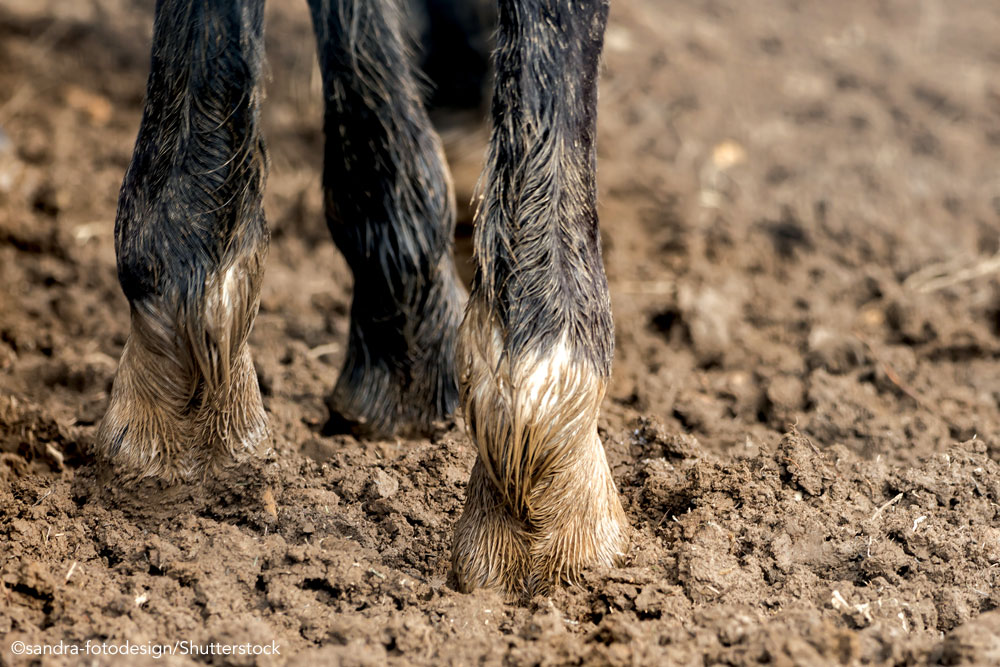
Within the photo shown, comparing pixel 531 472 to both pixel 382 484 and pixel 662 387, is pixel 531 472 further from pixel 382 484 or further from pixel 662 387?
pixel 662 387

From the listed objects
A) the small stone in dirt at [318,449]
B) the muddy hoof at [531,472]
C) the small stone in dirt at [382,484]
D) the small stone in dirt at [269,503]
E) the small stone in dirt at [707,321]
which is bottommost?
the small stone in dirt at [269,503]

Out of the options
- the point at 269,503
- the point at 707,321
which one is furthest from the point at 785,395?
the point at 269,503

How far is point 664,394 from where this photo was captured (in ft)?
10.6

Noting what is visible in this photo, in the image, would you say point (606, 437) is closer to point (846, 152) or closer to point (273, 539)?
point (273, 539)

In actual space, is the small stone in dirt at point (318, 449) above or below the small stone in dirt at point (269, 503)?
above

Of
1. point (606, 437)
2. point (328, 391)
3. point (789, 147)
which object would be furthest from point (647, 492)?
point (789, 147)

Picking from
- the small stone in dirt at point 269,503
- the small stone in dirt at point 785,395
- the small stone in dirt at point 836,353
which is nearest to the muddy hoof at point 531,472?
the small stone in dirt at point 269,503

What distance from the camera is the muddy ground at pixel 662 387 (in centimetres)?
214

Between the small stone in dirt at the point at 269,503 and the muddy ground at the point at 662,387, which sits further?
the small stone in dirt at the point at 269,503

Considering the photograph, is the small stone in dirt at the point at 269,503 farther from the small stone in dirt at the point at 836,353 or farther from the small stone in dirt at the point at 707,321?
the small stone in dirt at the point at 836,353

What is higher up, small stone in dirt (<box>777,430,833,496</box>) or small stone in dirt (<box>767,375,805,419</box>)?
small stone in dirt (<box>767,375,805,419</box>)

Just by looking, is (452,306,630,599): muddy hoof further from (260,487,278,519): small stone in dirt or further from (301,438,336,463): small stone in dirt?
(301,438,336,463): small stone in dirt

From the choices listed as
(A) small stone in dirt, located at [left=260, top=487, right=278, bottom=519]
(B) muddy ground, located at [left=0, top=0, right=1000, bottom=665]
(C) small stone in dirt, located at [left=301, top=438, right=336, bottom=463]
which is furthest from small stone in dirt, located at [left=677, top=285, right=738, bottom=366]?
(A) small stone in dirt, located at [left=260, top=487, right=278, bottom=519]

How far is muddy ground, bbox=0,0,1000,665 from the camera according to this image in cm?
214
